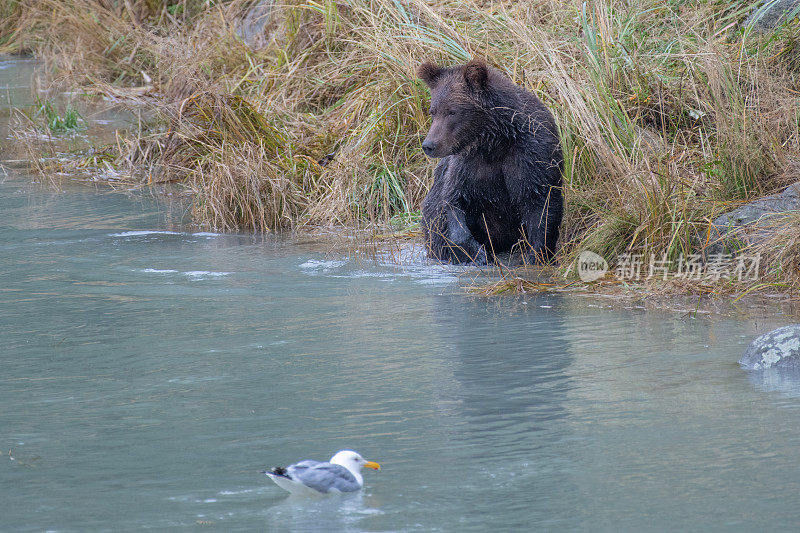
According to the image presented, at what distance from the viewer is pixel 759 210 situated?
6508 millimetres

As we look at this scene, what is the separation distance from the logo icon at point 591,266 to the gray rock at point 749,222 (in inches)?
24.1

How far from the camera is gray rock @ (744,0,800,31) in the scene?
876 cm

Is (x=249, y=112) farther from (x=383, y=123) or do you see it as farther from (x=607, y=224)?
(x=607, y=224)

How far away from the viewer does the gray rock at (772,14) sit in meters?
8.76

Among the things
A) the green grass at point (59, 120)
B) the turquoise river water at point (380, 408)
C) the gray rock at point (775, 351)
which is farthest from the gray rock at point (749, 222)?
the green grass at point (59, 120)

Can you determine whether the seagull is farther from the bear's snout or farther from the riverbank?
the bear's snout

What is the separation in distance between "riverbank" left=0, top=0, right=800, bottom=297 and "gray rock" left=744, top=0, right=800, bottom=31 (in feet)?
0.34

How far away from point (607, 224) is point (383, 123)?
2.95m

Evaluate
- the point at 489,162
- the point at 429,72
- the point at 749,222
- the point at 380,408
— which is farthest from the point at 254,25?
the point at 380,408

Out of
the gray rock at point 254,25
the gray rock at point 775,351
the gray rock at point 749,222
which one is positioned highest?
the gray rock at point 254,25

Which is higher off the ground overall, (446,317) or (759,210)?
(759,210)

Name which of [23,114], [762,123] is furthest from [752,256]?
[23,114]

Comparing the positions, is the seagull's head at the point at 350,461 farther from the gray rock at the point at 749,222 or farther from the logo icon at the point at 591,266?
the gray rock at the point at 749,222

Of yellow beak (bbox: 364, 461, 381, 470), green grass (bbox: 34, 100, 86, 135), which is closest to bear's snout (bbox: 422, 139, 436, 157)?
yellow beak (bbox: 364, 461, 381, 470)
